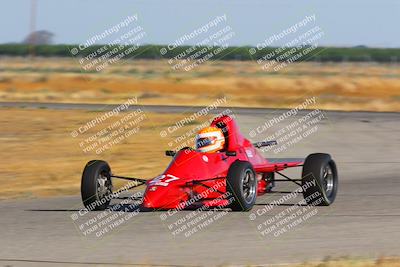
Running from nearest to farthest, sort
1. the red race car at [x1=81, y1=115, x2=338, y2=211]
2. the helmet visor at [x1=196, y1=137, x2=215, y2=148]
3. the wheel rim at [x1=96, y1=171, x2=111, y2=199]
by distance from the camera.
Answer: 1. the red race car at [x1=81, y1=115, x2=338, y2=211]
2. the wheel rim at [x1=96, y1=171, x2=111, y2=199]
3. the helmet visor at [x1=196, y1=137, x2=215, y2=148]

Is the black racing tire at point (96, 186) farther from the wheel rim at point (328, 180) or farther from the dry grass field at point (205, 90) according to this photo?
the dry grass field at point (205, 90)

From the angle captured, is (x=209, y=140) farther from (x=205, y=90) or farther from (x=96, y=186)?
(x=205, y=90)

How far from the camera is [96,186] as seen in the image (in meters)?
15.6

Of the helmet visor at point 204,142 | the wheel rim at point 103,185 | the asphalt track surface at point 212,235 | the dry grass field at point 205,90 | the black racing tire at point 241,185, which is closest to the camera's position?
the asphalt track surface at point 212,235

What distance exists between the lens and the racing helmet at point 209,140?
54.1 feet

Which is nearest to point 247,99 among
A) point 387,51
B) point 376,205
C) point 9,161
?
point 9,161

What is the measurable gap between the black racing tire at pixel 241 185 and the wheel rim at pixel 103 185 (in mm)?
2127

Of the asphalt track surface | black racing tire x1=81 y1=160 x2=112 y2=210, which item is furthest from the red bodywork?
black racing tire x1=81 y1=160 x2=112 y2=210

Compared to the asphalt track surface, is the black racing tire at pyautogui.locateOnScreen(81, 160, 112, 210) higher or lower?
higher

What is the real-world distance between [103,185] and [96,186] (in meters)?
0.34

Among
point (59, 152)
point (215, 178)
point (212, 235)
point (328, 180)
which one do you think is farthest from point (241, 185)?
point (59, 152)

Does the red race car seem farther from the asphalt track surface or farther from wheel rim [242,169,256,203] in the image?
the asphalt track surface

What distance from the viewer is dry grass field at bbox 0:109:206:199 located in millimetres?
22125

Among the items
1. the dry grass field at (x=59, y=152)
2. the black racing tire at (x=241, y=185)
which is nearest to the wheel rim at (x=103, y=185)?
the black racing tire at (x=241, y=185)
